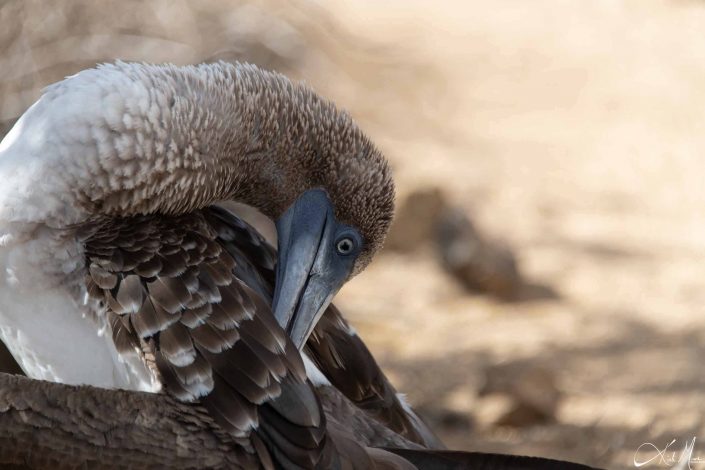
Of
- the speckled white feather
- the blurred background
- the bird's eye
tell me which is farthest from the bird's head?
the blurred background

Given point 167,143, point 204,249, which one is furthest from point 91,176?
point 204,249

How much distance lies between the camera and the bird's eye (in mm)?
4508

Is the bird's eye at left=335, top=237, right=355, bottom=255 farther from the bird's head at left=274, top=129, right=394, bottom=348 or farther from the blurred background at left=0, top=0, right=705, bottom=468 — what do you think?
the blurred background at left=0, top=0, right=705, bottom=468

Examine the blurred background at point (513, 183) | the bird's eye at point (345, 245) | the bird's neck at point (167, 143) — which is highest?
the bird's neck at point (167, 143)

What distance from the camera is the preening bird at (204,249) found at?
3.66 meters

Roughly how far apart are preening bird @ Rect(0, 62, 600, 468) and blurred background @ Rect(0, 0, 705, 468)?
2.37m

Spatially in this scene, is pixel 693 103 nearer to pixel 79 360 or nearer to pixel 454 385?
pixel 454 385

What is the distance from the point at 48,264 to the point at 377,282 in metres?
5.26

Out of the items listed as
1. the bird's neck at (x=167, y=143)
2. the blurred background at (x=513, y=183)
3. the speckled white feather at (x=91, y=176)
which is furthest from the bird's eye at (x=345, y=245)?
the blurred background at (x=513, y=183)

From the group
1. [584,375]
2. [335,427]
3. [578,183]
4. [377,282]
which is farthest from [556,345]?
[335,427]

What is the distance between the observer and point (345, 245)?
178 inches

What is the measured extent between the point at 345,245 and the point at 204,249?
726 mm

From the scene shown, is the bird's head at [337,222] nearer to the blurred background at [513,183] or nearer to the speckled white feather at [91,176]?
the speckled white feather at [91,176]

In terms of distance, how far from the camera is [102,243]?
391 centimetres
